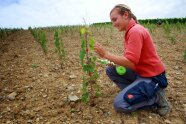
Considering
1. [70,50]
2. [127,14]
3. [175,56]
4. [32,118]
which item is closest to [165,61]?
[175,56]

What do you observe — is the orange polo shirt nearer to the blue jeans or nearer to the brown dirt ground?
the blue jeans

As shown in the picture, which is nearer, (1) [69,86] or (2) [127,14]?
(2) [127,14]

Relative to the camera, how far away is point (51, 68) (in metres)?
4.59

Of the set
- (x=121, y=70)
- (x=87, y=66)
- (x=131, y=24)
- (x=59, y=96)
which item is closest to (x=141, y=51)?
(x=131, y=24)

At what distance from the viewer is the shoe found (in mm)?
2988

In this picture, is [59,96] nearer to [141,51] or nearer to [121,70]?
[121,70]

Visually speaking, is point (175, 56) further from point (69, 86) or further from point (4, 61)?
point (4, 61)

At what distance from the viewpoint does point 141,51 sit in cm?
292

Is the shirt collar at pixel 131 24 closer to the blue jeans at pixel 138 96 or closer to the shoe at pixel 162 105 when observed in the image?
the blue jeans at pixel 138 96

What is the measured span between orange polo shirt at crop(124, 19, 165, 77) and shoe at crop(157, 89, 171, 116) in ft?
0.91

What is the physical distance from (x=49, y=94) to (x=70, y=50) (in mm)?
2789

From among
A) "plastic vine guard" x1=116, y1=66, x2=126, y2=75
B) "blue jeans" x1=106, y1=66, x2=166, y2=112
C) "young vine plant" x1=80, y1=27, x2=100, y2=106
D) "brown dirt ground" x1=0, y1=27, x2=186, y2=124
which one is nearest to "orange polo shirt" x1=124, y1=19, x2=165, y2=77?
"blue jeans" x1=106, y1=66, x2=166, y2=112

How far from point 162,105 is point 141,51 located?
28.6 inches

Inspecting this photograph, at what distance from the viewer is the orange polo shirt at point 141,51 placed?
269 centimetres
